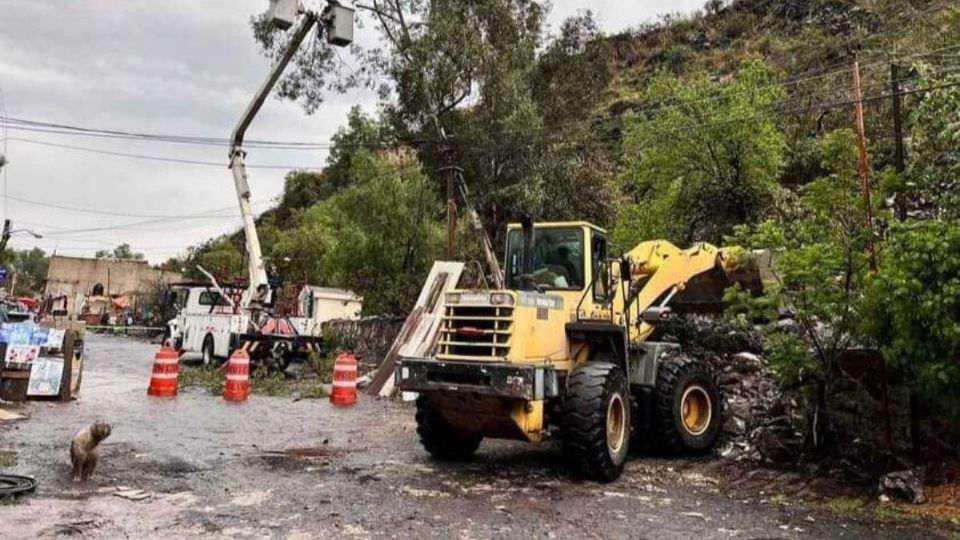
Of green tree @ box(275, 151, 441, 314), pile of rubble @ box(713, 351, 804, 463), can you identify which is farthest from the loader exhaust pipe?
green tree @ box(275, 151, 441, 314)

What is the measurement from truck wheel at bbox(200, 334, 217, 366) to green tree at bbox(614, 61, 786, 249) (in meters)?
11.9

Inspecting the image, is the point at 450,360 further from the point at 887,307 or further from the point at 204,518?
the point at 887,307

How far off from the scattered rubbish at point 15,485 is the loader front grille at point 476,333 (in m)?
3.94

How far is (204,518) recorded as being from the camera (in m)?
5.59

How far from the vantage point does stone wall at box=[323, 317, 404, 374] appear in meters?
19.3

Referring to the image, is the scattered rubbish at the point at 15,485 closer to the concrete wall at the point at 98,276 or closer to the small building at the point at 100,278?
the small building at the point at 100,278

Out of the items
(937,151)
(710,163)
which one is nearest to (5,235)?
(710,163)

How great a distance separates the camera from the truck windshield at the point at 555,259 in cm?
813

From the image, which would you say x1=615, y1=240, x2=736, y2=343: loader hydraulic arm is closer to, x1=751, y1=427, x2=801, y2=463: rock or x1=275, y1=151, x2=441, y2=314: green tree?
x1=751, y1=427, x2=801, y2=463: rock

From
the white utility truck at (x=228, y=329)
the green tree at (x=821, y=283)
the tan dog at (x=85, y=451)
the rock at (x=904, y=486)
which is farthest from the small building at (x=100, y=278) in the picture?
the rock at (x=904, y=486)

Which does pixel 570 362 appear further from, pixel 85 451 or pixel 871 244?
pixel 85 451

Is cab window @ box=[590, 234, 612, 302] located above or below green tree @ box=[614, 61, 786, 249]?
below

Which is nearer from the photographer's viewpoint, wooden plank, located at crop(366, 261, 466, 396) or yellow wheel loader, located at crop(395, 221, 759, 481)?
yellow wheel loader, located at crop(395, 221, 759, 481)

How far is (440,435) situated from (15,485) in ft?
13.8
